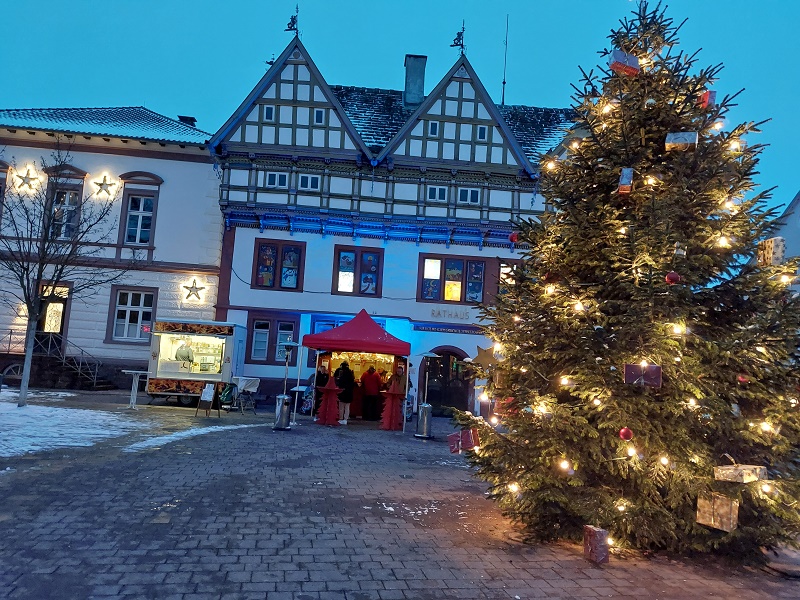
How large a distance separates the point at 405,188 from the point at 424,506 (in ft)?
56.1

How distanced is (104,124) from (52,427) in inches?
637

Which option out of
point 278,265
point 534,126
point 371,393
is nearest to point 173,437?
point 371,393

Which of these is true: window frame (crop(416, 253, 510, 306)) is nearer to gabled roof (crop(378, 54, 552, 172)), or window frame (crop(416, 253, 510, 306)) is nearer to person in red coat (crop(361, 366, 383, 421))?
gabled roof (crop(378, 54, 552, 172))

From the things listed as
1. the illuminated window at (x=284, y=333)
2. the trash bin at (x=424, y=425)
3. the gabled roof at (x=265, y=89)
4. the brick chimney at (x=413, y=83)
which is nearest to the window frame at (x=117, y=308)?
the illuminated window at (x=284, y=333)

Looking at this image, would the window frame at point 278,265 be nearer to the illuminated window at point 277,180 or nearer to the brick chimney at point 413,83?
the illuminated window at point 277,180

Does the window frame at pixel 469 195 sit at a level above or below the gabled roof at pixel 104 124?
below

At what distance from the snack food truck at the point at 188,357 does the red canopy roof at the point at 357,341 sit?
13.9 feet

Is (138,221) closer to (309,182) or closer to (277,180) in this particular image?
(277,180)

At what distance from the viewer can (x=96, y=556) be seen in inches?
196

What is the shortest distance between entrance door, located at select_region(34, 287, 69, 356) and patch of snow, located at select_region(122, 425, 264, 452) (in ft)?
39.0

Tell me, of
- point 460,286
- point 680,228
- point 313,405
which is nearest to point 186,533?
point 680,228

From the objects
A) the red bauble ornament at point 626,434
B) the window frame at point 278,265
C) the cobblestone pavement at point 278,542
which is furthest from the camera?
the window frame at point 278,265

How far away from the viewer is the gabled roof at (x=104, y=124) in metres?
22.5

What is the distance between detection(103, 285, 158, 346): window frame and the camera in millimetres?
22609
